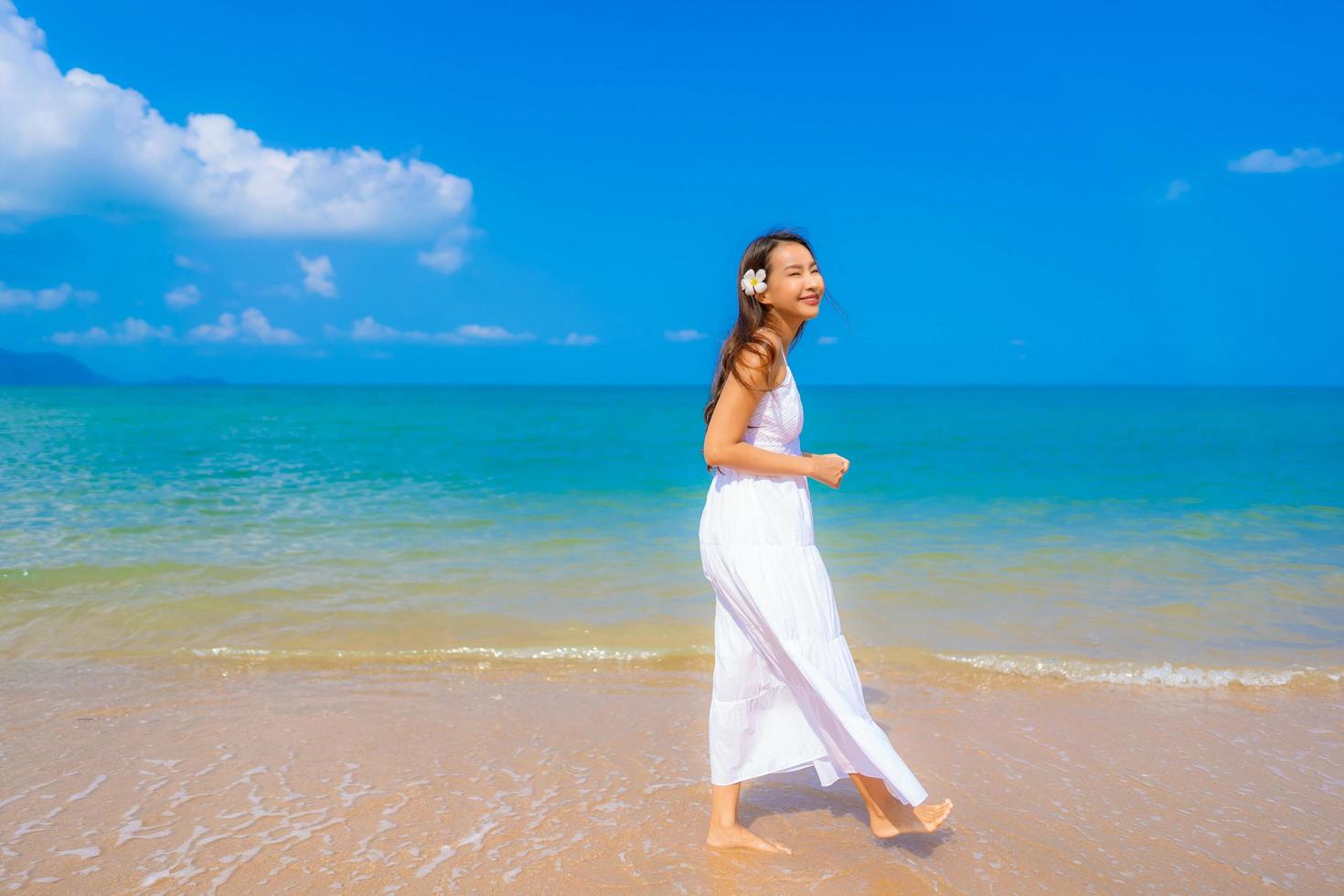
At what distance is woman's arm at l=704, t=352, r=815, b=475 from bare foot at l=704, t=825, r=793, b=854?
4.38ft

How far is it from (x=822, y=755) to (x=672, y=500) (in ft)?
36.3

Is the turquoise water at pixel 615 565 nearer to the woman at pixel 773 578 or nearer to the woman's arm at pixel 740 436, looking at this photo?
the woman at pixel 773 578

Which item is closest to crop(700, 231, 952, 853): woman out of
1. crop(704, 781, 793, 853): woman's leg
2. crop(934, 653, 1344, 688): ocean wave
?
crop(704, 781, 793, 853): woman's leg

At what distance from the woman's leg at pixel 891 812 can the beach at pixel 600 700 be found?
11cm

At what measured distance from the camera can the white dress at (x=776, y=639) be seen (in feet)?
9.87

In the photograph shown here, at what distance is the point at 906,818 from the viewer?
3.32 metres

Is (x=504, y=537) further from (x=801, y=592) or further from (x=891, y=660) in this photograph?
(x=801, y=592)

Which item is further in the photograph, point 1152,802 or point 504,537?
point 504,537

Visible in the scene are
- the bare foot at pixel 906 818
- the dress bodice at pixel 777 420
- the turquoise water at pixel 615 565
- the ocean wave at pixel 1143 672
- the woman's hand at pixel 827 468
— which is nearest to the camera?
the woman's hand at pixel 827 468

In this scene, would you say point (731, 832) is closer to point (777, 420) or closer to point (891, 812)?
point (891, 812)

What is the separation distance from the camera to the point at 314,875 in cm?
309

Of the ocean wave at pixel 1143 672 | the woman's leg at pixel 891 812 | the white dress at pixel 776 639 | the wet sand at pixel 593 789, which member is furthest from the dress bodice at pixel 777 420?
the ocean wave at pixel 1143 672

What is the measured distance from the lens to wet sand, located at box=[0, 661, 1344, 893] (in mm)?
3160

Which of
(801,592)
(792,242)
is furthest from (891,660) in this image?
(792,242)
